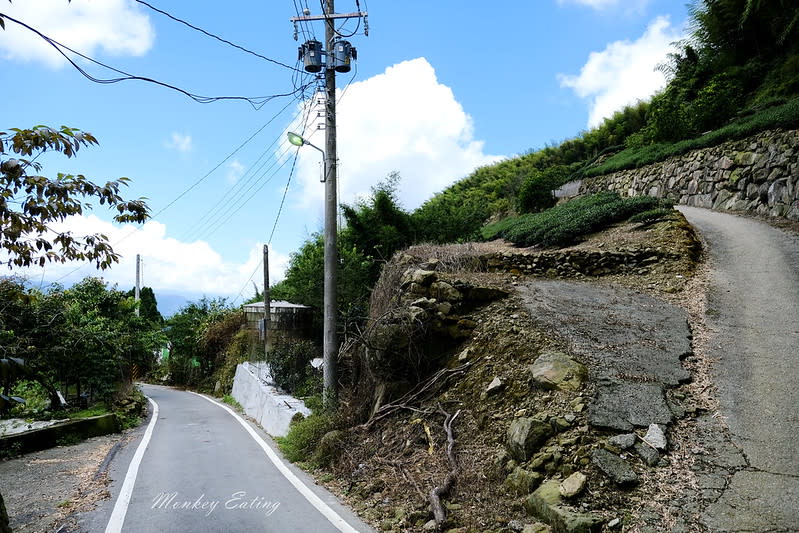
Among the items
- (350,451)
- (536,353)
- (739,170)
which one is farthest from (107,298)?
(739,170)

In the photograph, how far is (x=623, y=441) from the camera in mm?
5516

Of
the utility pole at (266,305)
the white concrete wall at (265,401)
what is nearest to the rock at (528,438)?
the white concrete wall at (265,401)

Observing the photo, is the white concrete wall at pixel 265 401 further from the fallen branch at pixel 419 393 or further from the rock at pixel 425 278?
the rock at pixel 425 278

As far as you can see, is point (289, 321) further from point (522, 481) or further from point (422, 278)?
point (522, 481)

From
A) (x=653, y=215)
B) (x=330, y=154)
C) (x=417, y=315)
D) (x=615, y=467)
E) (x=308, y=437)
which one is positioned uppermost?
(x=330, y=154)

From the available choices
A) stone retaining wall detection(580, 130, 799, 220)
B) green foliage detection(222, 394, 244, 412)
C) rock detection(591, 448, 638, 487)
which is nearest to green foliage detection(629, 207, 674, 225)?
stone retaining wall detection(580, 130, 799, 220)

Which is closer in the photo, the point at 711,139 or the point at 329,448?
the point at 329,448

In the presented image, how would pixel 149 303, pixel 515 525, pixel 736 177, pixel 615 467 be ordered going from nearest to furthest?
1. pixel 515 525
2. pixel 615 467
3. pixel 736 177
4. pixel 149 303

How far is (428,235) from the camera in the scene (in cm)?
1909

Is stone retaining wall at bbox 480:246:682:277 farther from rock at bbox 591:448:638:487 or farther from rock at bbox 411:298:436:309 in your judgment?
rock at bbox 591:448:638:487

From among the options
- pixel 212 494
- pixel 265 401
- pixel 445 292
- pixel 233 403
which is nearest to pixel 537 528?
pixel 212 494

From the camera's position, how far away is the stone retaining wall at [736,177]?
50.5 ft

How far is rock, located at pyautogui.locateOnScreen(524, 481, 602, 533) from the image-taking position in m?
4.59

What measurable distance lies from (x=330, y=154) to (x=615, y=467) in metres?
8.11
